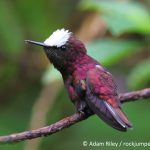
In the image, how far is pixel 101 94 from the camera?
2.32 m

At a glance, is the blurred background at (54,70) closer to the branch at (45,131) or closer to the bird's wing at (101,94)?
the bird's wing at (101,94)

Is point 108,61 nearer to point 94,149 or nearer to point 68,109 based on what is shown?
point 94,149

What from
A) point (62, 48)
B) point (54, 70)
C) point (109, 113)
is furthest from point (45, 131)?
point (54, 70)

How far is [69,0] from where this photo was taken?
5020 mm

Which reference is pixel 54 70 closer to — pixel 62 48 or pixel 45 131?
pixel 62 48

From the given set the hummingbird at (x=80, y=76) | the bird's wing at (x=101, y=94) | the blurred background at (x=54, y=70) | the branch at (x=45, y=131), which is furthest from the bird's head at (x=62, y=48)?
the blurred background at (x=54, y=70)

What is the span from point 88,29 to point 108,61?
3.80 ft

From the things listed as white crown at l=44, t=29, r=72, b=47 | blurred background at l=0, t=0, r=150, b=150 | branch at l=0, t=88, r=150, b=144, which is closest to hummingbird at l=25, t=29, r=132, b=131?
white crown at l=44, t=29, r=72, b=47

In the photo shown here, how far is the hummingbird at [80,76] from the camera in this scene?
2274 mm

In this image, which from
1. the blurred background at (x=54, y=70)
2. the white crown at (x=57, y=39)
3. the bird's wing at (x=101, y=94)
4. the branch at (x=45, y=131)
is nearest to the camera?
the branch at (x=45, y=131)

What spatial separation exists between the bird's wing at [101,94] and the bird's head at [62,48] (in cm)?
10

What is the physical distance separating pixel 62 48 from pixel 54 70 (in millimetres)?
1085

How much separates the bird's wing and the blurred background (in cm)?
103

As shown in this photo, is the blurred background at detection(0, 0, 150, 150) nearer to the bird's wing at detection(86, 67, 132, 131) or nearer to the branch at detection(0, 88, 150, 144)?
the bird's wing at detection(86, 67, 132, 131)
